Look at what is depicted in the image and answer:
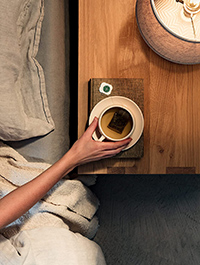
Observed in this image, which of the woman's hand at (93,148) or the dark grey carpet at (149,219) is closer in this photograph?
the woman's hand at (93,148)

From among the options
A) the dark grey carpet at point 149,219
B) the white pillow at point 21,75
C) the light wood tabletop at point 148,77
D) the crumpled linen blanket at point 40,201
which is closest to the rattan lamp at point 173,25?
the light wood tabletop at point 148,77

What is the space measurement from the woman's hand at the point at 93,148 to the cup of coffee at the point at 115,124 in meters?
0.02

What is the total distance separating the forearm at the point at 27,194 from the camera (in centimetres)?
84

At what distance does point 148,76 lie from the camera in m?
0.91

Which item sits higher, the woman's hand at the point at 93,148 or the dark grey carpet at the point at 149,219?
the woman's hand at the point at 93,148

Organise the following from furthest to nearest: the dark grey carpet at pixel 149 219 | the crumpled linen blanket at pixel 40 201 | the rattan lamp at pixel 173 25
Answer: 1. the dark grey carpet at pixel 149 219
2. the crumpled linen blanket at pixel 40 201
3. the rattan lamp at pixel 173 25

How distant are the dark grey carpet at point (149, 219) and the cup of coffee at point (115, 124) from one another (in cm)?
61

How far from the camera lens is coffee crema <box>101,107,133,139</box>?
34.1 inches

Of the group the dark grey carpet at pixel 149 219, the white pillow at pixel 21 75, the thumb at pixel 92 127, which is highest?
the white pillow at pixel 21 75

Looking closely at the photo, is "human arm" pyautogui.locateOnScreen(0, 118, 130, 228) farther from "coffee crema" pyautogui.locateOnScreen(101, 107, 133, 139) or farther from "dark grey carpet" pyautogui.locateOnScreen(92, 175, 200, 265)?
"dark grey carpet" pyautogui.locateOnScreen(92, 175, 200, 265)

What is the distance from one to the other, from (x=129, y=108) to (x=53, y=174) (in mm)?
328

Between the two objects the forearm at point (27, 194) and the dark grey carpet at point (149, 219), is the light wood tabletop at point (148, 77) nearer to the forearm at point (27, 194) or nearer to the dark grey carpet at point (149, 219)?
the forearm at point (27, 194)

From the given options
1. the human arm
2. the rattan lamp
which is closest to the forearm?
the human arm

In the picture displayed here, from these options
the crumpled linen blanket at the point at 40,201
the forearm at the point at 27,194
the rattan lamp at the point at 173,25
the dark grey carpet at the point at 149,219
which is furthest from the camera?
the dark grey carpet at the point at 149,219
